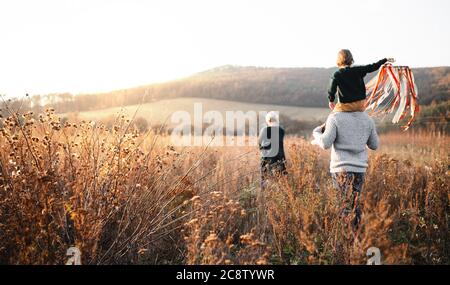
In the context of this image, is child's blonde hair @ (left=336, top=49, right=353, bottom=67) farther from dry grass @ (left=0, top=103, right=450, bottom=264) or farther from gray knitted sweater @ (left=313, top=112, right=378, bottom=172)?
dry grass @ (left=0, top=103, right=450, bottom=264)

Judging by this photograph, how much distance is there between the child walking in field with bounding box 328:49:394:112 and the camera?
4.15 meters

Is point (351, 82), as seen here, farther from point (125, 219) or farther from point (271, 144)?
point (271, 144)

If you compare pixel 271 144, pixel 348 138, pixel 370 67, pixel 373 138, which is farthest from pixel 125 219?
pixel 271 144

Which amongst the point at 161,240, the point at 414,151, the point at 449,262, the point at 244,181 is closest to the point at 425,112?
the point at 414,151

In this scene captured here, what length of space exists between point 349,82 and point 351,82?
0.02 m

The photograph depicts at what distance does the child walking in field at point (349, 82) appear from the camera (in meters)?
4.15

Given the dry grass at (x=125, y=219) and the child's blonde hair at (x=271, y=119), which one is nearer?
the dry grass at (x=125, y=219)

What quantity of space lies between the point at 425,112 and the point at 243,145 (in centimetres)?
1337

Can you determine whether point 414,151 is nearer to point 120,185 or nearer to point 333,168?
point 333,168

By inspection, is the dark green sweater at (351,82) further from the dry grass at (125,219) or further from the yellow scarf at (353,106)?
the dry grass at (125,219)

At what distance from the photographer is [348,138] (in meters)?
4.20

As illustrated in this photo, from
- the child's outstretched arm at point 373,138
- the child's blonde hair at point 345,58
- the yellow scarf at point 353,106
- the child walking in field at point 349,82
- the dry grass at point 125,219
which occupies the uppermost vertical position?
the child's blonde hair at point 345,58

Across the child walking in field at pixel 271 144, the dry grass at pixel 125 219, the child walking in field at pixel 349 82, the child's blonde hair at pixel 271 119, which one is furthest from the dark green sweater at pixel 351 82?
the child's blonde hair at pixel 271 119
